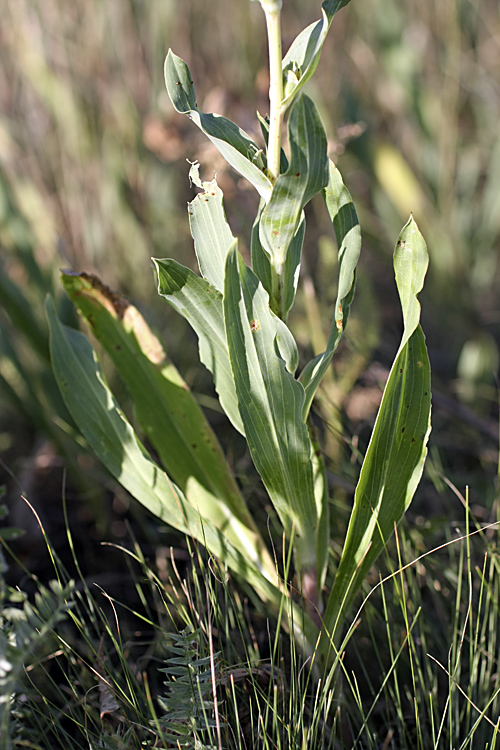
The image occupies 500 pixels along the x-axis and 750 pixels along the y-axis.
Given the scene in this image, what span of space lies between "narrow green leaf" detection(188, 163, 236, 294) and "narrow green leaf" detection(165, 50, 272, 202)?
0.13 feet

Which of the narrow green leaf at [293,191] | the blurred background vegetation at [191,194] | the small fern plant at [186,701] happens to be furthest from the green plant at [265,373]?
the blurred background vegetation at [191,194]

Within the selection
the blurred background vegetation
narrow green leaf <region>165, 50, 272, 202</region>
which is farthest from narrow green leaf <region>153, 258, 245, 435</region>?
the blurred background vegetation

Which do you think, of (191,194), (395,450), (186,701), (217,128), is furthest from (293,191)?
(191,194)

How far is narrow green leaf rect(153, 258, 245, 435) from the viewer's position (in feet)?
1.86

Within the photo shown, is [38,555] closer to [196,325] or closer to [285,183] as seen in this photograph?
[196,325]

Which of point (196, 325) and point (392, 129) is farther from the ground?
point (392, 129)

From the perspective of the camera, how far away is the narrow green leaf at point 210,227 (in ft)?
1.90

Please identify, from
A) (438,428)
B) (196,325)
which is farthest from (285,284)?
(438,428)

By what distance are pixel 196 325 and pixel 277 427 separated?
133 mm

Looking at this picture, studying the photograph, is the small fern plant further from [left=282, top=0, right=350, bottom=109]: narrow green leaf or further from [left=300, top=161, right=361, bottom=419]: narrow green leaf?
[left=282, top=0, right=350, bottom=109]: narrow green leaf

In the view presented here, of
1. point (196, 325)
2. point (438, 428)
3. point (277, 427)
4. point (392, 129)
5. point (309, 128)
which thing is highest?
point (392, 129)

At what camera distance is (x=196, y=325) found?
609 millimetres

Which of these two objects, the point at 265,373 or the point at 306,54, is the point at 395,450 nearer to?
the point at 265,373

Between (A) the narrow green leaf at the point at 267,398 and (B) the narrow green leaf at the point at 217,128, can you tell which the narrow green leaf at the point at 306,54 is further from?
(A) the narrow green leaf at the point at 267,398
